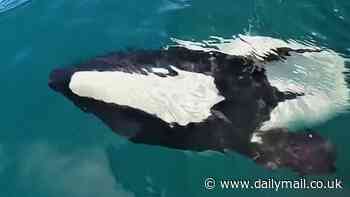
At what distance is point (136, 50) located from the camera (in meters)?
3.45

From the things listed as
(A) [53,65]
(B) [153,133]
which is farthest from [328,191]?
→ (A) [53,65]

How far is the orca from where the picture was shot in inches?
110

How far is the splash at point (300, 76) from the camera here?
294 cm

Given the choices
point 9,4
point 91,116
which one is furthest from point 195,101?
point 9,4

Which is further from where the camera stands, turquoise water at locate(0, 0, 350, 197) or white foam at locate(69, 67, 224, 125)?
white foam at locate(69, 67, 224, 125)

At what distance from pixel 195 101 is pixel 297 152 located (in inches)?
24.7

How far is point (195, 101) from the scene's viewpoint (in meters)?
3.03

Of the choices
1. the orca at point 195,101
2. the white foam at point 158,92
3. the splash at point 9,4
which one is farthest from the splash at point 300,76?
the splash at point 9,4

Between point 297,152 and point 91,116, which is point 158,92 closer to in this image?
point 91,116

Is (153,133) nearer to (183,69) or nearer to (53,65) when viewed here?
(183,69)

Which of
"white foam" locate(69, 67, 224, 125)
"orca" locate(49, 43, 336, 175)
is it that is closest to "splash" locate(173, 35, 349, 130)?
"orca" locate(49, 43, 336, 175)

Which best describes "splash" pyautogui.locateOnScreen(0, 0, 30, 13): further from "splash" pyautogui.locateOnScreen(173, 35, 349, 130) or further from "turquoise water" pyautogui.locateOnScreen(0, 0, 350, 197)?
"splash" pyautogui.locateOnScreen(173, 35, 349, 130)

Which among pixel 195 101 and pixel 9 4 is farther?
pixel 9 4

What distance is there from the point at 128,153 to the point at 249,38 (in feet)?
3.81
